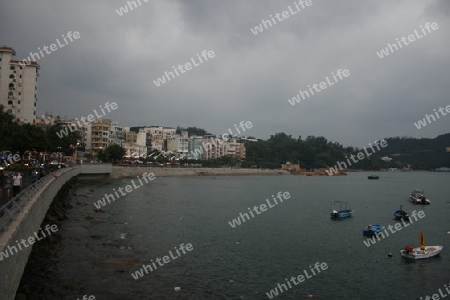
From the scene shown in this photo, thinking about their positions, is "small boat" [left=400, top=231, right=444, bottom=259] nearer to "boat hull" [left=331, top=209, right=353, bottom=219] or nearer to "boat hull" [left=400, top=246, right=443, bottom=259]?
"boat hull" [left=400, top=246, right=443, bottom=259]

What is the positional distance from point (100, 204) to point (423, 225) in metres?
38.0

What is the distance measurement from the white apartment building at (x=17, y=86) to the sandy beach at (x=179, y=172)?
23394 mm

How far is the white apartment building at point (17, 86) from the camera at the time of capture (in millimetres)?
77375

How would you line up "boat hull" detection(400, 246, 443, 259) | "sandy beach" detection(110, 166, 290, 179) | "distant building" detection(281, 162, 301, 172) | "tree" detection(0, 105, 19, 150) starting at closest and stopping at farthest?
"boat hull" detection(400, 246, 443, 259) < "tree" detection(0, 105, 19, 150) < "sandy beach" detection(110, 166, 290, 179) < "distant building" detection(281, 162, 301, 172)

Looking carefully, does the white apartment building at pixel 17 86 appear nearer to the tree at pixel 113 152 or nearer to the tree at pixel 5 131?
the tree at pixel 113 152

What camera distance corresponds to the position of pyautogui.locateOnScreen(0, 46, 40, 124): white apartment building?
7738cm

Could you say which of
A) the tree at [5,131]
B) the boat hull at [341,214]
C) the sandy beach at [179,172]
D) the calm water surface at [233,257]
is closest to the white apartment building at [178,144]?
the sandy beach at [179,172]

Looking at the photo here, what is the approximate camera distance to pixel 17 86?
259 ft

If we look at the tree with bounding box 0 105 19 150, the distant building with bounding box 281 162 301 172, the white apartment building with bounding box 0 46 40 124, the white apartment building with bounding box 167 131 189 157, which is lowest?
the distant building with bounding box 281 162 301 172

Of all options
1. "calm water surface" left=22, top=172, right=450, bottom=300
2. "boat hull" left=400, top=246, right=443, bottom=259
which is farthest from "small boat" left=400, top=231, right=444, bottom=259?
"calm water surface" left=22, top=172, right=450, bottom=300

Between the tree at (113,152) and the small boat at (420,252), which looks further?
the tree at (113,152)

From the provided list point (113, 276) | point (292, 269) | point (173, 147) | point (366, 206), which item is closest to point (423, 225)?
point (366, 206)

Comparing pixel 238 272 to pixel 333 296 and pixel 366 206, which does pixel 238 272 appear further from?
pixel 366 206

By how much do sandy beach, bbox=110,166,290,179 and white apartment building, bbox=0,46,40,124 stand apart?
23.4 m
